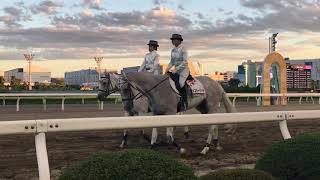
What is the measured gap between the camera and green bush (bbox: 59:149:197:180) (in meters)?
3.95

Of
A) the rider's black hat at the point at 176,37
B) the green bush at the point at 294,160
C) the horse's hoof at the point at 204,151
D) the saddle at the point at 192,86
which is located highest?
the rider's black hat at the point at 176,37

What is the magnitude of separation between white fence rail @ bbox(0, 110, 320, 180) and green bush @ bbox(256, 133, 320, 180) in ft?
4.98

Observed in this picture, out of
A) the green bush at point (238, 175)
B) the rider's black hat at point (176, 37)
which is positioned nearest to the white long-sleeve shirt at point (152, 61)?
the rider's black hat at point (176, 37)

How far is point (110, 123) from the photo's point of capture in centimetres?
613

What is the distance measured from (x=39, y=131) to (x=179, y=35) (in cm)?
610

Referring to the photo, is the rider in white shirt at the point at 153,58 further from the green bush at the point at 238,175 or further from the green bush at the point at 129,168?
the green bush at the point at 129,168

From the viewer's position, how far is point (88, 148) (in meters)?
9.38

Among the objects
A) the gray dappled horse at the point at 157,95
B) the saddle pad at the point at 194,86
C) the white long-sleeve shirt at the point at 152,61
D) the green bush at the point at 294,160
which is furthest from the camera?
the white long-sleeve shirt at the point at 152,61

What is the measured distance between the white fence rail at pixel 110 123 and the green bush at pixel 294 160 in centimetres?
152

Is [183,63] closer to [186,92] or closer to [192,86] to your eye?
[192,86]

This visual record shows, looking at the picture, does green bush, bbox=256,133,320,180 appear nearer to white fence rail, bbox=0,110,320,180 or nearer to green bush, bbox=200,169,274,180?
green bush, bbox=200,169,274,180

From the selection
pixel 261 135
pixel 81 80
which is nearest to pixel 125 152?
pixel 261 135

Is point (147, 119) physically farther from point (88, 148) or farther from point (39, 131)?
point (88, 148)

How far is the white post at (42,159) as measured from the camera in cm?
502
